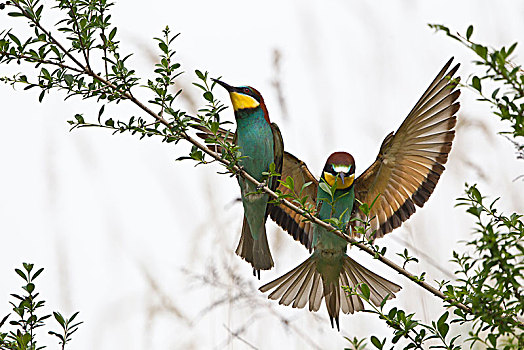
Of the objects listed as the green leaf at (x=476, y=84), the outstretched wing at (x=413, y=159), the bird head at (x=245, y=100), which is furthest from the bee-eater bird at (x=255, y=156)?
the green leaf at (x=476, y=84)

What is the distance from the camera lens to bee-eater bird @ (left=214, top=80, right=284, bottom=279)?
2318mm

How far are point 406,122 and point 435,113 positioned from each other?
11 cm

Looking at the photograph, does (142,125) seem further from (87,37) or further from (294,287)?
(294,287)

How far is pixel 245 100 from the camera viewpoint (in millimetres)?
2420

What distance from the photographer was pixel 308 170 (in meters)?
2.54

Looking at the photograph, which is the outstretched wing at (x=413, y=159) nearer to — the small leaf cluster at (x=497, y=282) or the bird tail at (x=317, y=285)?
the bird tail at (x=317, y=285)

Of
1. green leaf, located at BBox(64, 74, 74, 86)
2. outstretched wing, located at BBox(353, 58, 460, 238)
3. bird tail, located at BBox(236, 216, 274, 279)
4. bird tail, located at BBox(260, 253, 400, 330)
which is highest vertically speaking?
outstretched wing, located at BBox(353, 58, 460, 238)

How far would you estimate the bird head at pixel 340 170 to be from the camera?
2262 millimetres

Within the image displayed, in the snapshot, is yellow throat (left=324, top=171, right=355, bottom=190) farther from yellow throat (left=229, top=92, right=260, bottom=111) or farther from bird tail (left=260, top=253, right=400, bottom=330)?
yellow throat (left=229, top=92, right=260, bottom=111)

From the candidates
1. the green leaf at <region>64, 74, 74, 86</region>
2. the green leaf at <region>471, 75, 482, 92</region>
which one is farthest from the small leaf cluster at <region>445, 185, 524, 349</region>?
the green leaf at <region>64, 74, 74, 86</region>

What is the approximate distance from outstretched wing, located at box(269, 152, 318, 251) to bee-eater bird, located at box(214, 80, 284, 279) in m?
0.11

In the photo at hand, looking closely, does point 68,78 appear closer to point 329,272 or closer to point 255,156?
point 255,156

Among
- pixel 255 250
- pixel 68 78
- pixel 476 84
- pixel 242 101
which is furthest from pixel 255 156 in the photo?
pixel 476 84

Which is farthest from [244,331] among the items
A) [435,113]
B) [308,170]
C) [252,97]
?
[435,113]
